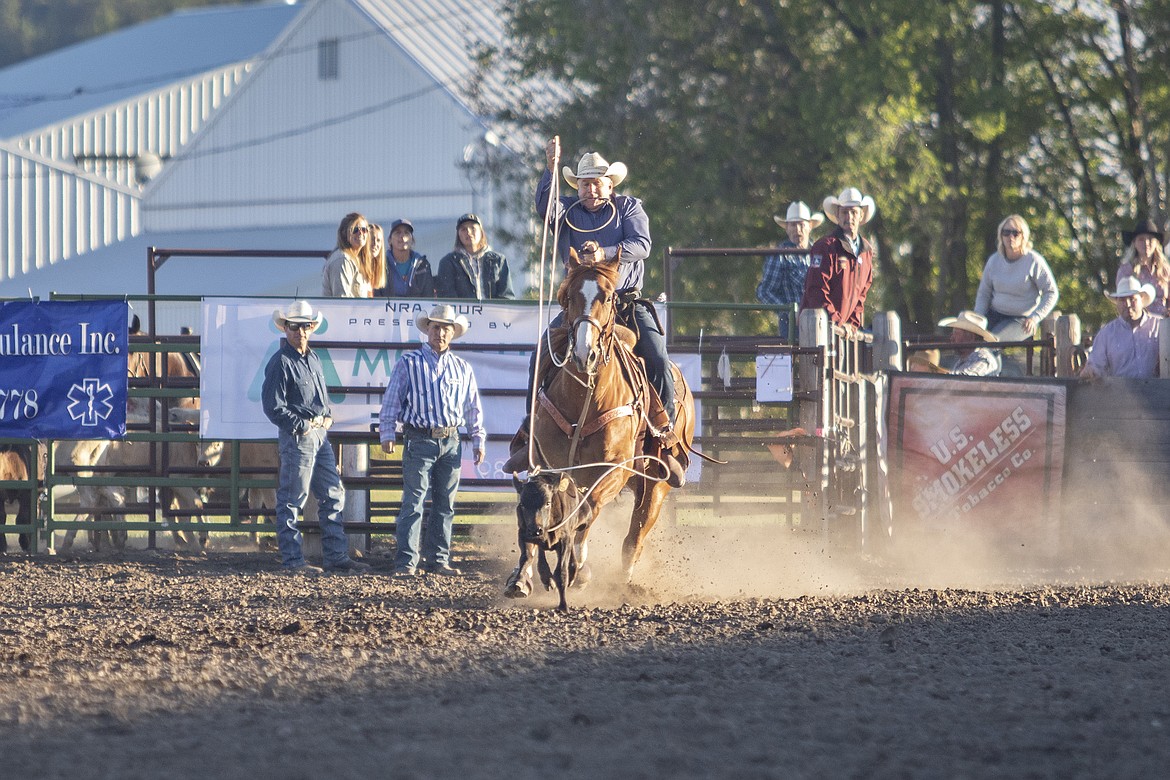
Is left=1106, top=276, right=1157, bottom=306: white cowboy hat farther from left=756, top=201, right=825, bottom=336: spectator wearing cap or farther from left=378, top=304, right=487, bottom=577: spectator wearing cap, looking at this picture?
left=378, top=304, right=487, bottom=577: spectator wearing cap

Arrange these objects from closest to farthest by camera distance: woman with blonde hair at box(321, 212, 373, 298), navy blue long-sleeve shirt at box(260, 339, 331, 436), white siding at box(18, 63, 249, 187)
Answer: navy blue long-sleeve shirt at box(260, 339, 331, 436)
woman with blonde hair at box(321, 212, 373, 298)
white siding at box(18, 63, 249, 187)

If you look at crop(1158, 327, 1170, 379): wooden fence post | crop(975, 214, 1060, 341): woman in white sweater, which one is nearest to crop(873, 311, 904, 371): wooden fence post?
crop(975, 214, 1060, 341): woman in white sweater

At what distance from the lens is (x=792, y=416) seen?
11828 millimetres

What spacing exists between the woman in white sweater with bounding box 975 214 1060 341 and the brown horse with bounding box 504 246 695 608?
569cm

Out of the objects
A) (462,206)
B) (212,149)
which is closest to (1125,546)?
(462,206)

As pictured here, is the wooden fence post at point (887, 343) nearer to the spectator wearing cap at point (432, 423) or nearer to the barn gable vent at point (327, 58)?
the spectator wearing cap at point (432, 423)

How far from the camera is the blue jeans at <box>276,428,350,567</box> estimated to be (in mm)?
10672

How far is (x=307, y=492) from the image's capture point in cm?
1080

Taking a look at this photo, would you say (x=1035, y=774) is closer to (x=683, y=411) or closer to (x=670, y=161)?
(x=683, y=411)

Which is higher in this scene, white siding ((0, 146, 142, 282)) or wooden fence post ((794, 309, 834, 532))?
white siding ((0, 146, 142, 282))

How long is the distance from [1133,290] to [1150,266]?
115 cm

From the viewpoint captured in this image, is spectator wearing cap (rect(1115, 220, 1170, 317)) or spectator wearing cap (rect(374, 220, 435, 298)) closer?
spectator wearing cap (rect(1115, 220, 1170, 317))

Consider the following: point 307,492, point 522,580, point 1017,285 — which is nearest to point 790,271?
point 1017,285

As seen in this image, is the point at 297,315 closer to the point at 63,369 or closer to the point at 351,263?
the point at 351,263
